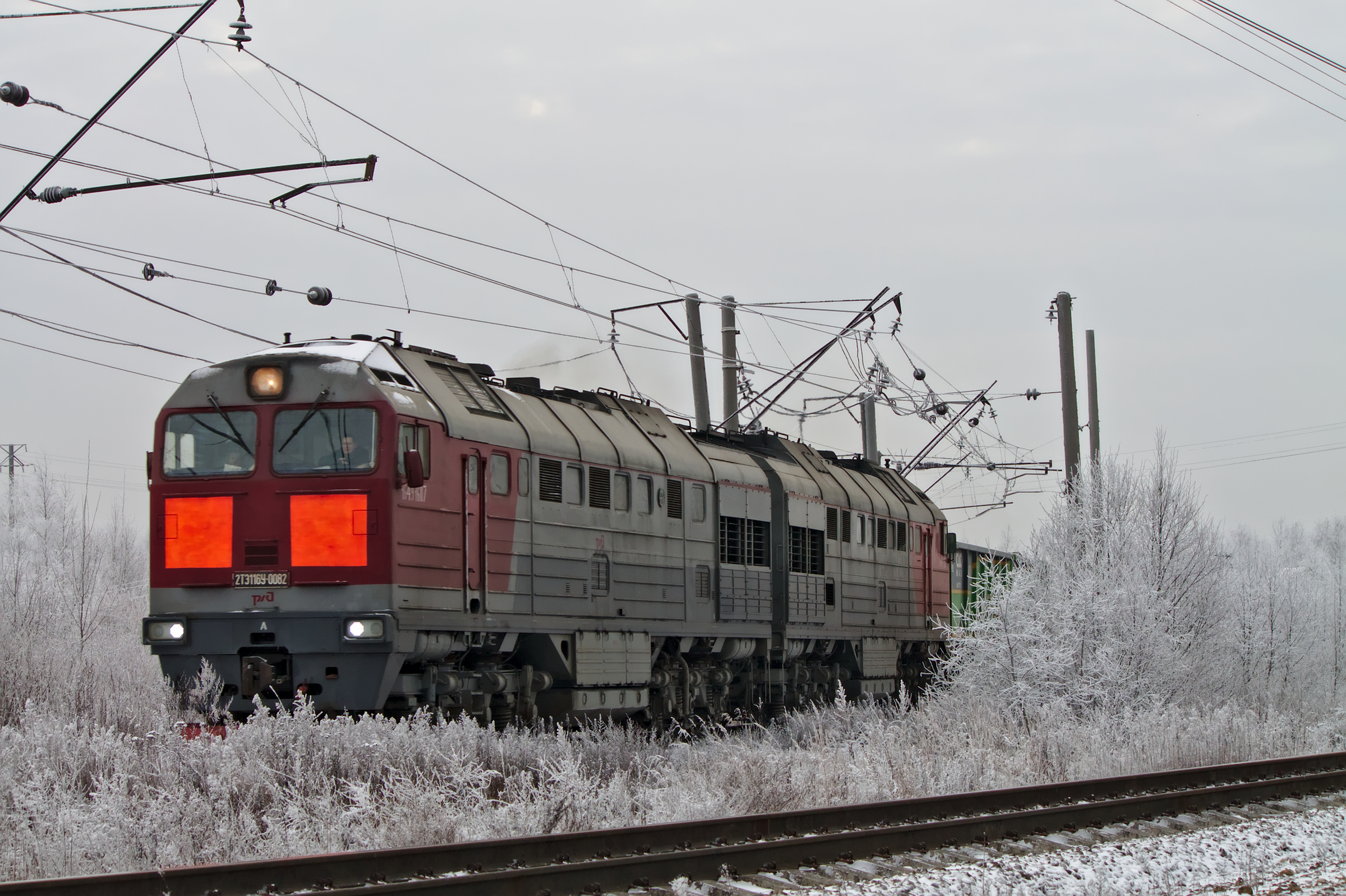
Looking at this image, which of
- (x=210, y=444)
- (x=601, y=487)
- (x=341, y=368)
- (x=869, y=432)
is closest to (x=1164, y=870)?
(x=341, y=368)

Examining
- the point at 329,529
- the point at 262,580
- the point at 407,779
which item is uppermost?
the point at 329,529

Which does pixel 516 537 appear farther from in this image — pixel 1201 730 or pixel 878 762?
pixel 1201 730

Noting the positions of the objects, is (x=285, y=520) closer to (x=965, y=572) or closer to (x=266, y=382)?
(x=266, y=382)

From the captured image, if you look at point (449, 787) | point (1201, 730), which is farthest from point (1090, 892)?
point (1201, 730)

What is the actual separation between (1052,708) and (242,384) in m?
12.1

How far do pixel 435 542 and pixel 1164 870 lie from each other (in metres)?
7.51

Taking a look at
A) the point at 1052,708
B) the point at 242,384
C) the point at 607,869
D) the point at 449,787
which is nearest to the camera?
the point at 607,869

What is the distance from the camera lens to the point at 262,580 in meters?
13.6

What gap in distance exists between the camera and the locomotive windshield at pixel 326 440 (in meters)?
13.6

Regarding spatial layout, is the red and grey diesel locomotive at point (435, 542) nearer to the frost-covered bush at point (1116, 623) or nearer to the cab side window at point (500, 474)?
the cab side window at point (500, 474)

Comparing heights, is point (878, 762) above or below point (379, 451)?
below

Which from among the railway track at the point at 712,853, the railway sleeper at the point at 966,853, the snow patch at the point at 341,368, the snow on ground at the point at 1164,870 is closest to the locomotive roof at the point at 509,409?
the snow patch at the point at 341,368

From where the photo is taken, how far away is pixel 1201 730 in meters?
17.0

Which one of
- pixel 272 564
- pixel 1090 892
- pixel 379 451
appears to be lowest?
pixel 1090 892
